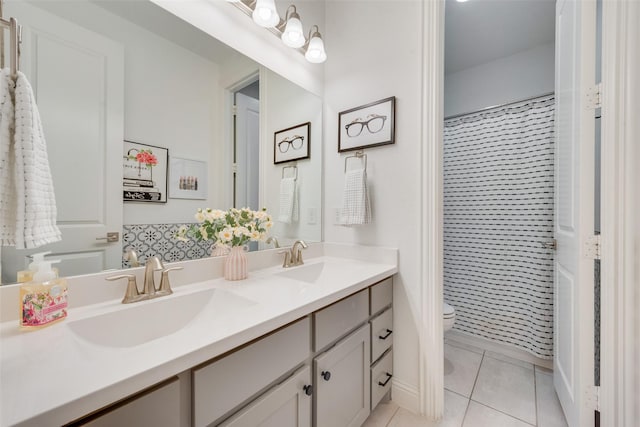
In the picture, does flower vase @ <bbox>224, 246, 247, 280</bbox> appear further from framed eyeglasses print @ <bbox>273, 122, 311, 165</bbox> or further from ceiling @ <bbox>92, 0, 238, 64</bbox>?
ceiling @ <bbox>92, 0, 238, 64</bbox>

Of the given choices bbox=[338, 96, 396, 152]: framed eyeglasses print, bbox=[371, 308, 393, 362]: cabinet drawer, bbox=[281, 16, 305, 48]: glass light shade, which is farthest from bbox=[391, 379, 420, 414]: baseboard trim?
bbox=[281, 16, 305, 48]: glass light shade

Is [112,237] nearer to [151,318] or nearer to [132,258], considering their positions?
[132,258]

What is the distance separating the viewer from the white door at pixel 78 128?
0.77m

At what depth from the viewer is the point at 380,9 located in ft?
5.09

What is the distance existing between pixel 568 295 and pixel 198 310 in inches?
68.1

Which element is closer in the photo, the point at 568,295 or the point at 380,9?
the point at 568,295

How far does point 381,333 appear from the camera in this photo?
4.42ft

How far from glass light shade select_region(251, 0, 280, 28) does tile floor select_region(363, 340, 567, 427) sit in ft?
6.84

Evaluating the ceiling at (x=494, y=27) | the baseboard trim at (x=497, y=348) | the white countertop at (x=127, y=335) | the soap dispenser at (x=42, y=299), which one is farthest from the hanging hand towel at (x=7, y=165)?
the baseboard trim at (x=497, y=348)

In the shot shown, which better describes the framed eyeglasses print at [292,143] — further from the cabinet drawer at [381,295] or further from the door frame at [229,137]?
the cabinet drawer at [381,295]

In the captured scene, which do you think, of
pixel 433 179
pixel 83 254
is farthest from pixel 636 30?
pixel 83 254

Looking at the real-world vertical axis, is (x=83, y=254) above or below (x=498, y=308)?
above

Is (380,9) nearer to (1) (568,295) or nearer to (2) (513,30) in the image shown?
(2) (513,30)

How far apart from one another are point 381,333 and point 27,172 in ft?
4.70
